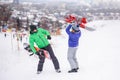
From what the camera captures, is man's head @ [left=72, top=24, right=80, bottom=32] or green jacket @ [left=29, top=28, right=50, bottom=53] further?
man's head @ [left=72, top=24, right=80, bottom=32]

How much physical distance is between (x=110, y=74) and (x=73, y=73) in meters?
1.00

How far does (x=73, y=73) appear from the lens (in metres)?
7.34

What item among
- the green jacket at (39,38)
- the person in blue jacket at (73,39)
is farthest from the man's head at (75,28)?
the green jacket at (39,38)

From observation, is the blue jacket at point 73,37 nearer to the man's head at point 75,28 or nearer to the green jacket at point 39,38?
the man's head at point 75,28

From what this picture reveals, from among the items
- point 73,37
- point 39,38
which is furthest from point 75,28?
point 39,38

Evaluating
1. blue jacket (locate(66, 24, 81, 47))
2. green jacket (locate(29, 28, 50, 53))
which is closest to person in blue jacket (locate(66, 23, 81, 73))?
blue jacket (locate(66, 24, 81, 47))

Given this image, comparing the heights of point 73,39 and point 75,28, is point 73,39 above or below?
below

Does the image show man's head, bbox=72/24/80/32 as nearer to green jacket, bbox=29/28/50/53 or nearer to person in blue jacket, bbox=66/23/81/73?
person in blue jacket, bbox=66/23/81/73

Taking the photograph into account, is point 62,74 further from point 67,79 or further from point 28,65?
point 28,65

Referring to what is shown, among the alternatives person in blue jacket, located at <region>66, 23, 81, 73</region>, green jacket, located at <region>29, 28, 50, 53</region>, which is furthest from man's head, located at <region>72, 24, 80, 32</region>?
green jacket, located at <region>29, 28, 50, 53</region>

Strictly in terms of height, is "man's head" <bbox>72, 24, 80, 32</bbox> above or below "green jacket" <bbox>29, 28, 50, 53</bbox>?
above

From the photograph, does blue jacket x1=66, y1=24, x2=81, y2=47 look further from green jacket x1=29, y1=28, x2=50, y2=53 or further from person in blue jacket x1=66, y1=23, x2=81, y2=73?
green jacket x1=29, y1=28, x2=50, y2=53

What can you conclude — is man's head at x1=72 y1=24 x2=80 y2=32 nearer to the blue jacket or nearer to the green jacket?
the blue jacket

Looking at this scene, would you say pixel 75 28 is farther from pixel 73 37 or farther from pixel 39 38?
pixel 39 38
